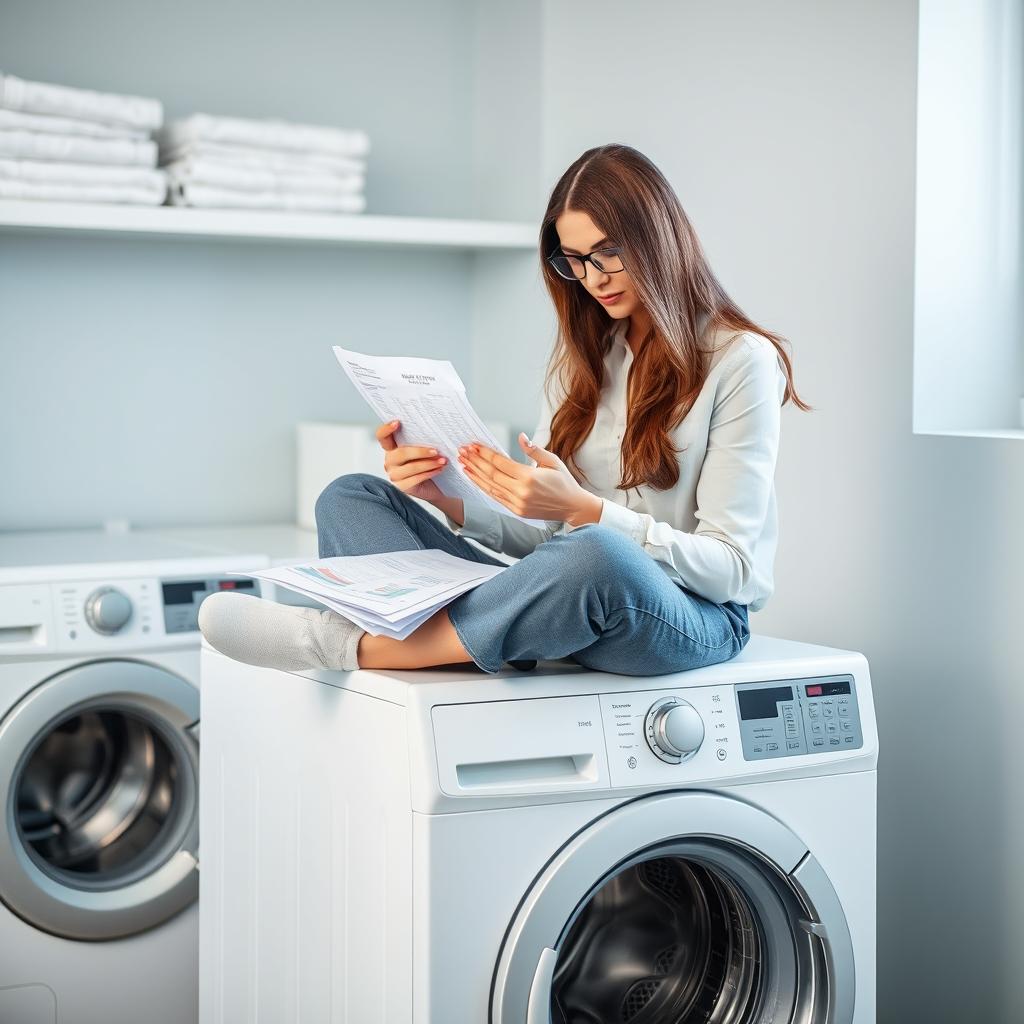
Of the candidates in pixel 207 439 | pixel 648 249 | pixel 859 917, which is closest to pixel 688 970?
pixel 859 917

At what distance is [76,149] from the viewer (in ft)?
7.32

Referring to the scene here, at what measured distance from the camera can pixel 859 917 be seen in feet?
4.84

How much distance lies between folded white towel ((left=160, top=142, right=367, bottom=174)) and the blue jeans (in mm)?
1328

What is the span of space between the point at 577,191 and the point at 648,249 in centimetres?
12

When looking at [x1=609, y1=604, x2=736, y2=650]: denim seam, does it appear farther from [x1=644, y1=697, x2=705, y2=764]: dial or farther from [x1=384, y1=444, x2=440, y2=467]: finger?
[x1=384, y1=444, x2=440, y2=467]: finger

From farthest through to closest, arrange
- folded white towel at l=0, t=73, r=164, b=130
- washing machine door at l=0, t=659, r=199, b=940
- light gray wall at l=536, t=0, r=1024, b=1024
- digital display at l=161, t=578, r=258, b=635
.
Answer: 1. folded white towel at l=0, t=73, r=164, b=130
2. digital display at l=161, t=578, r=258, b=635
3. washing machine door at l=0, t=659, r=199, b=940
4. light gray wall at l=536, t=0, r=1024, b=1024

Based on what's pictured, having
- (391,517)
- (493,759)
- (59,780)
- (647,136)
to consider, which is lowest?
(59,780)

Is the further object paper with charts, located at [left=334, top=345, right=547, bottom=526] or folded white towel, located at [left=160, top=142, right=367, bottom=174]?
folded white towel, located at [left=160, top=142, right=367, bottom=174]

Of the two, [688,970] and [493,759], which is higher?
[493,759]

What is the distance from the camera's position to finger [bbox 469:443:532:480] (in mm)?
1351

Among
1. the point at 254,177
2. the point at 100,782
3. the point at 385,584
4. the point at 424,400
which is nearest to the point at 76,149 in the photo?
the point at 254,177

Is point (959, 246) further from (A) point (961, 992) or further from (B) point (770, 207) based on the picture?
(A) point (961, 992)

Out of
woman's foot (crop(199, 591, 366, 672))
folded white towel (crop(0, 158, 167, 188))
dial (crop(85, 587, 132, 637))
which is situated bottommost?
dial (crop(85, 587, 132, 637))

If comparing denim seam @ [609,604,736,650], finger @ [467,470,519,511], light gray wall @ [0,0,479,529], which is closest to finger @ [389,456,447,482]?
finger @ [467,470,519,511]
